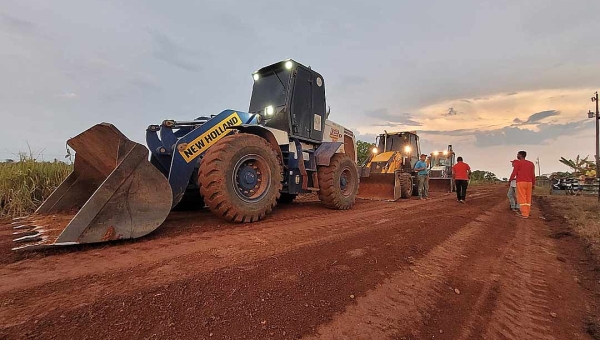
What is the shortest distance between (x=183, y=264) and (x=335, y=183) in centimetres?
446

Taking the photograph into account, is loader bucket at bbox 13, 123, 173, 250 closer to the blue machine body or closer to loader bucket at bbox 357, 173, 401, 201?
the blue machine body

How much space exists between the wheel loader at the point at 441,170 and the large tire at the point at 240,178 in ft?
45.3

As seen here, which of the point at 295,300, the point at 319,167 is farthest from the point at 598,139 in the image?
the point at 295,300

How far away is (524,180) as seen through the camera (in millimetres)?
8125

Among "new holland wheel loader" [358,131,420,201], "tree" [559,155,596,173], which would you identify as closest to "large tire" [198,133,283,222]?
"new holland wheel loader" [358,131,420,201]

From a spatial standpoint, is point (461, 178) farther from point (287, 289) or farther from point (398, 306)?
point (287, 289)

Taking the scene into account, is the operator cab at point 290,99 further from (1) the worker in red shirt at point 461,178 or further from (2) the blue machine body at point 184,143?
(1) the worker in red shirt at point 461,178

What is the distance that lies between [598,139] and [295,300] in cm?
3765

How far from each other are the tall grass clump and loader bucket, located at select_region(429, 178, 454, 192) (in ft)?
53.4

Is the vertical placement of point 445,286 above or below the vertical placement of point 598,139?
below

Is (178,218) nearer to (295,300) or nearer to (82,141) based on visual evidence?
(82,141)

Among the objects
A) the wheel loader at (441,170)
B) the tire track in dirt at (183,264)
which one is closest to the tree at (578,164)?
the wheel loader at (441,170)

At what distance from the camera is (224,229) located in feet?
13.0

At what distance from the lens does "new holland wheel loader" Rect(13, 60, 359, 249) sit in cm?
304
